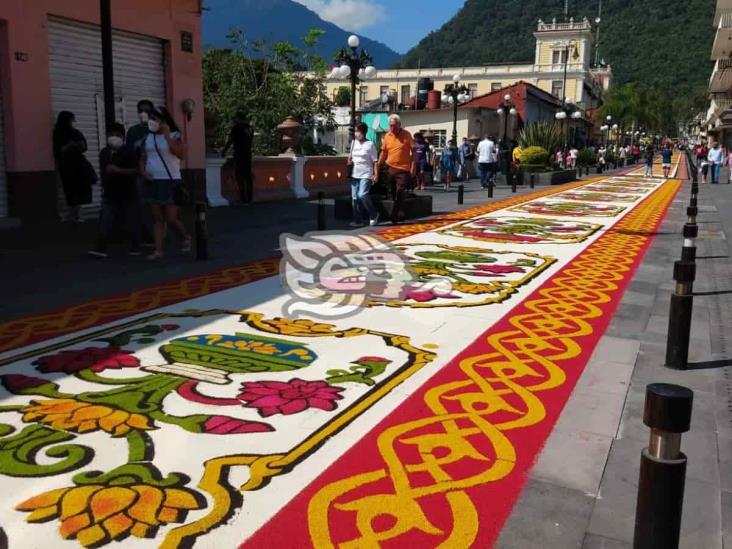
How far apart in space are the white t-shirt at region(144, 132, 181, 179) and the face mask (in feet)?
1.76

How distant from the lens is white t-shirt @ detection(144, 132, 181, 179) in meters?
7.64

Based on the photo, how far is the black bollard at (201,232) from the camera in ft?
26.4

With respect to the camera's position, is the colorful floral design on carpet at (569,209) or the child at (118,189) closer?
the child at (118,189)

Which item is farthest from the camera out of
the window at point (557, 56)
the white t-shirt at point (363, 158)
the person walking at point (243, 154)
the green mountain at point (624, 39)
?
the green mountain at point (624, 39)

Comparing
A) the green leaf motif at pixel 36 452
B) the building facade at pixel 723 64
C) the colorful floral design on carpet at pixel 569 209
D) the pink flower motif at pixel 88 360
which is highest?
the building facade at pixel 723 64

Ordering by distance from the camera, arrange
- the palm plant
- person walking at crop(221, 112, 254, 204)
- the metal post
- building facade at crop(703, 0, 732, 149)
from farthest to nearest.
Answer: building facade at crop(703, 0, 732, 149), the palm plant, person walking at crop(221, 112, 254, 204), the metal post

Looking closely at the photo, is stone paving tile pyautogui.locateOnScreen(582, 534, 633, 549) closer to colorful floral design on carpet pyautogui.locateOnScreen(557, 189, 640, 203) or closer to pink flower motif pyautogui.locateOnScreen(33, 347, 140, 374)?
pink flower motif pyautogui.locateOnScreen(33, 347, 140, 374)

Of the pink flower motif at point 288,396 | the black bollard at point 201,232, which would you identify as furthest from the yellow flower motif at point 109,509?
the black bollard at point 201,232

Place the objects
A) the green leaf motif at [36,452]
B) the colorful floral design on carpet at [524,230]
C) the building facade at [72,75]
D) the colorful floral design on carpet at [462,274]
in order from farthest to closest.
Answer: the building facade at [72,75] < the colorful floral design on carpet at [524,230] < the colorful floral design on carpet at [462,274] < the green leaf motif at [36,452]

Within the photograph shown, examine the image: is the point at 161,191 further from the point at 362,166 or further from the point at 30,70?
the point at 30,70

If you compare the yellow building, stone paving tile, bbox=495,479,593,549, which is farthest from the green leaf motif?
the yellow building

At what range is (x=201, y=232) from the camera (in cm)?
808

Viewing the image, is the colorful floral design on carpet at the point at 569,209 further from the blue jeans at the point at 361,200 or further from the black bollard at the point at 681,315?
the black bollard at the point at 681,315

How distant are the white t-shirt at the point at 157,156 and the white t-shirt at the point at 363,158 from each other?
3.82m
